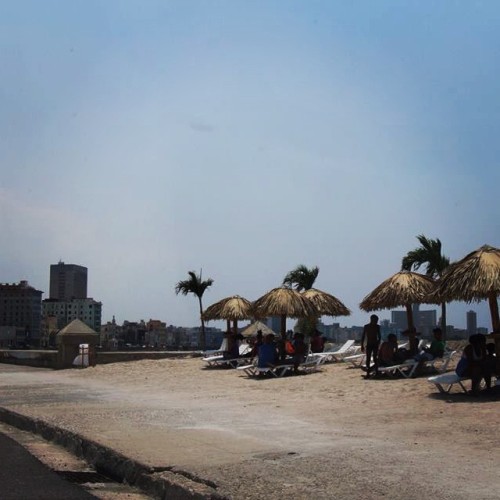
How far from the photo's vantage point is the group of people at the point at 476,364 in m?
11.6

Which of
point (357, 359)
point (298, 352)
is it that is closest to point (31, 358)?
point (298, 352)

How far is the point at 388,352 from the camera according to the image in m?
15.7

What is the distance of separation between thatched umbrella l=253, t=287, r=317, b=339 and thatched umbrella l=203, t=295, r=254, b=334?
10.0 ft

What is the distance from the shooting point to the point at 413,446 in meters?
7.68

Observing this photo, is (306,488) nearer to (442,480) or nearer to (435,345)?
(442,480)

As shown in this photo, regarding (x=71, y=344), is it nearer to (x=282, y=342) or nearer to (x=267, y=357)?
(x=282, y=342)

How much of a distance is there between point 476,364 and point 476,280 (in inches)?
57.6

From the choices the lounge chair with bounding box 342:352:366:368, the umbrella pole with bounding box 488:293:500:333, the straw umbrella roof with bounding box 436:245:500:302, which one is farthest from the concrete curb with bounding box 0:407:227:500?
the lounge chair with bounding box 342:352:366:368

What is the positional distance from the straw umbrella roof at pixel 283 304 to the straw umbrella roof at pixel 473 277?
25.5 ft

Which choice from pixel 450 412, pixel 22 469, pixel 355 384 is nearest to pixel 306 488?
pixel 22 469

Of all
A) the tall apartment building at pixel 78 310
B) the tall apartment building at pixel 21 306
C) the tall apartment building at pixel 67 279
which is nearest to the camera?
the tall apartment building at pixel 21 306

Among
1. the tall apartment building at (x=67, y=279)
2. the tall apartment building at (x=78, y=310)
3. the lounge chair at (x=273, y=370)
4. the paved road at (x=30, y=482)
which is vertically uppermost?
the tall apartment building at (x=67, y=279)

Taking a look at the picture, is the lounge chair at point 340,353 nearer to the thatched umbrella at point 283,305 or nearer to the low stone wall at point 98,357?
the thatched umbrella at point 283,305

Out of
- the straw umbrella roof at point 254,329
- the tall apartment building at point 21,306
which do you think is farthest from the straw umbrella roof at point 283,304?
the tall apartment building at point 21,306
